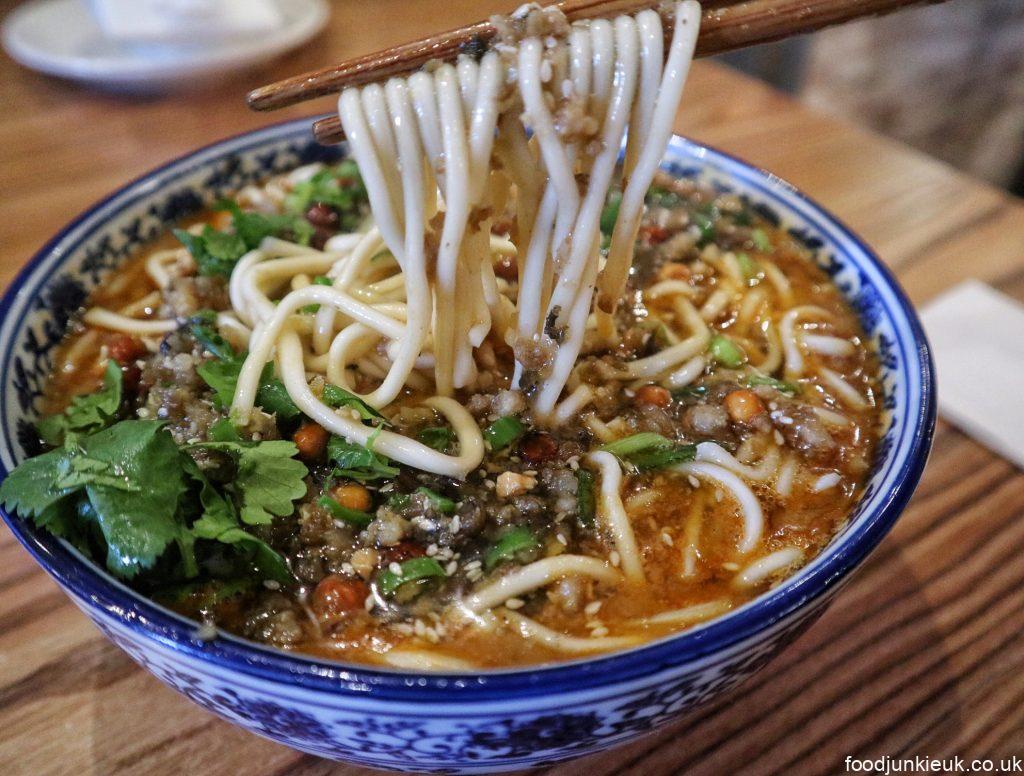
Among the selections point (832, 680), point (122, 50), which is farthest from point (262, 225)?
point (122, 50)

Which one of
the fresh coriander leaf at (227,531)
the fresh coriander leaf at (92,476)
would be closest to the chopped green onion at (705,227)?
the fresh coriander leaf at (227,531)

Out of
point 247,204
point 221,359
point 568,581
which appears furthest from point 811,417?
point 247,204

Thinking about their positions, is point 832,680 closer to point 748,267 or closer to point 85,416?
point 748,267

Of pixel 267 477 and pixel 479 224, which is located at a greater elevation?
pixel 479 224

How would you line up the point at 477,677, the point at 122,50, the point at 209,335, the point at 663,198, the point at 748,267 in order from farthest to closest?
the point at 122,50 → the point at 663,198 → the point at 748,267 → the point at 209,335 → the point at 477,677

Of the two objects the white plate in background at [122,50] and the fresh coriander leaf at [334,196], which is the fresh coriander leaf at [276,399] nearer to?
the fresh coriander leaf at [334,196]

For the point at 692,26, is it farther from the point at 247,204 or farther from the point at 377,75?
the point at 247,204

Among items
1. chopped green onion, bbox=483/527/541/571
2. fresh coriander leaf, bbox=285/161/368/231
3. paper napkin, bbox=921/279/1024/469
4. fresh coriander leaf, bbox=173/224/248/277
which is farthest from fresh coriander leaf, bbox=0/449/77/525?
paper napkin, bbox=921/279/1024/469
